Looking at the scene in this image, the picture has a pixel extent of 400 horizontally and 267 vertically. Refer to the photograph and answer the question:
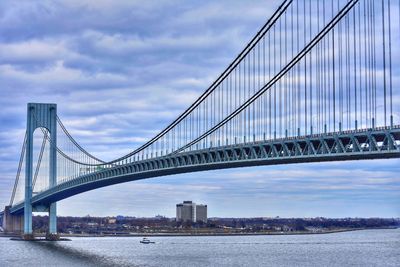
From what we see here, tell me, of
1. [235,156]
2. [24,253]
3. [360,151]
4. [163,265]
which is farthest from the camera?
[24,253]

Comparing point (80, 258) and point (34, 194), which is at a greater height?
point (34, 194)

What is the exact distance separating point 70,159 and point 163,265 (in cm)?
2869

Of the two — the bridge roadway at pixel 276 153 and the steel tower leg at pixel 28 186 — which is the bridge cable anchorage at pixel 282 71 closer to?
the bridge roadway at pixel 276 153

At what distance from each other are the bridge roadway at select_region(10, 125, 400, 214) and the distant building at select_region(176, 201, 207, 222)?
347ft

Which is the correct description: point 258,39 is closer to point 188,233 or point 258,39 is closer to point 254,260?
point 254,260

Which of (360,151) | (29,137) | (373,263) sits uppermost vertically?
(29,137)

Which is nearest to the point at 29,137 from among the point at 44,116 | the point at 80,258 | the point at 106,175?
the point at 44,116

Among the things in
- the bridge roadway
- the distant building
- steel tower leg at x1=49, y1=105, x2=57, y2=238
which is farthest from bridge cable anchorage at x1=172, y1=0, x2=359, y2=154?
the distant building

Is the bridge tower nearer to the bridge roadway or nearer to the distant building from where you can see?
the bridge roadway

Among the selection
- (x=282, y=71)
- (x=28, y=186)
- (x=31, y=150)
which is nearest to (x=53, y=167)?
(x=31, y=150)

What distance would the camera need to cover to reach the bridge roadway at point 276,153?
23.7 metres

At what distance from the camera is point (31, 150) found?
66.9 m

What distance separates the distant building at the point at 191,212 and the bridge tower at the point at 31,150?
8404 cm

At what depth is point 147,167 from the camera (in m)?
42.1
